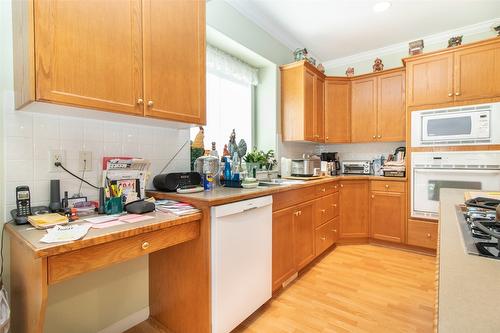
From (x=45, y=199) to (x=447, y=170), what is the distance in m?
3.52

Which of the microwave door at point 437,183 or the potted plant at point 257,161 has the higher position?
the potted plant at point 257,161

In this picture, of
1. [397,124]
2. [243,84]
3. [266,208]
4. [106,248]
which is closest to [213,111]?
[243,84]

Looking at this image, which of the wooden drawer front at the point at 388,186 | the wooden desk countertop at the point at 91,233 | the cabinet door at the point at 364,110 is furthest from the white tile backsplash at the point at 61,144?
the cabinet door at the point at 364,110

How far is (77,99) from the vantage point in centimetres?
116

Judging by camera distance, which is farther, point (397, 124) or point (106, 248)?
point (397, 124)

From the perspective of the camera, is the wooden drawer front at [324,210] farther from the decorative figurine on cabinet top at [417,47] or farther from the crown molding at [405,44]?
the crown molding at [405,44]

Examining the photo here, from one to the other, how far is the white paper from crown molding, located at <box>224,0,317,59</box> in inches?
90.4

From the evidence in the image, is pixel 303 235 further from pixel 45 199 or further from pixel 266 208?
pixel 45 199

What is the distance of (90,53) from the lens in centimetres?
120

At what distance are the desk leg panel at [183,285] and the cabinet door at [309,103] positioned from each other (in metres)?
2.13

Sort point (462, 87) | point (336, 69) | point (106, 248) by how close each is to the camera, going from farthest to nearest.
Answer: point (336, 69), point (462, 87), point (106, 248)

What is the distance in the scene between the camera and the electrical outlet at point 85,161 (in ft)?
4.86

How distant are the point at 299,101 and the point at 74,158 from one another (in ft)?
8.09

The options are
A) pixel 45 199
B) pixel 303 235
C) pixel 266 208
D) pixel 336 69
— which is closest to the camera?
pixel 45 199
